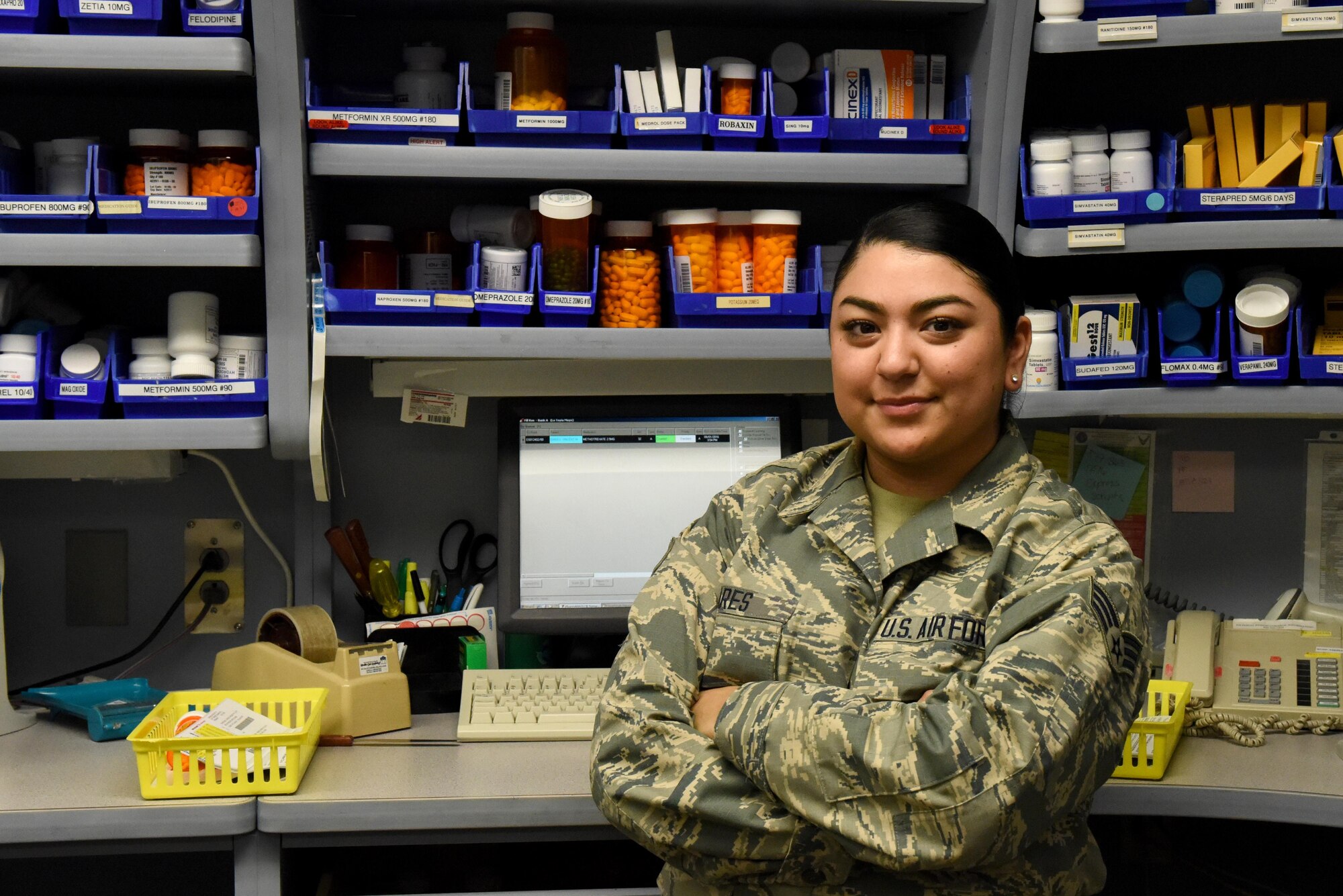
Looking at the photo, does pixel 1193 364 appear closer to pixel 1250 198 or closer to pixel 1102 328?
pixel 1102 328

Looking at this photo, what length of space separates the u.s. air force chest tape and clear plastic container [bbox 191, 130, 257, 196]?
102 cm

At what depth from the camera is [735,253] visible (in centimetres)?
194

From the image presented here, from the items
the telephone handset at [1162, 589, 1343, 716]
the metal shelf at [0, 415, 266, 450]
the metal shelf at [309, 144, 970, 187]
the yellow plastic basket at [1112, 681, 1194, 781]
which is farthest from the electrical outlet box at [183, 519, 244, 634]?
the telephone handset at [1162, 589, 1343, 716]

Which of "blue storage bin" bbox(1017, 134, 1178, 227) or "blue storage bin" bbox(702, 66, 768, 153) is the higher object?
"blue storage bin" bbox(702, 66, 768, 153)

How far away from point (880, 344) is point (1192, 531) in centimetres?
123

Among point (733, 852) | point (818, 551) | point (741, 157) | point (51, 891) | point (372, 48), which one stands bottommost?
point (51, 891)

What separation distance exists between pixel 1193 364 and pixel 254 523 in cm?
162

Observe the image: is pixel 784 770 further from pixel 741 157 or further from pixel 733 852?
pixel 741 157

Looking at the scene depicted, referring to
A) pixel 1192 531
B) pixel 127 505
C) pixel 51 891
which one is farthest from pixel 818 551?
pixel 51 891

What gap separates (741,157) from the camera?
187 centimetres

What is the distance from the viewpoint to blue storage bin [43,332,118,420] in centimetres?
177

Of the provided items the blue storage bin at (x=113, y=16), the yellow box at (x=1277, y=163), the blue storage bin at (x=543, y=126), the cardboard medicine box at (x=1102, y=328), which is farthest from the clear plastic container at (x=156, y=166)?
the yellow box at (x=1277, y=163)

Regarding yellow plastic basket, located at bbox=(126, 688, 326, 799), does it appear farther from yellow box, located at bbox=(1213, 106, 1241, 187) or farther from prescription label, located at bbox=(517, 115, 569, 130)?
yellow box, located at bbox=(1213, 106, 1241, 187)

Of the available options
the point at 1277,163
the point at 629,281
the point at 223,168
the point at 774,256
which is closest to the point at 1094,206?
the point at 1277,163
